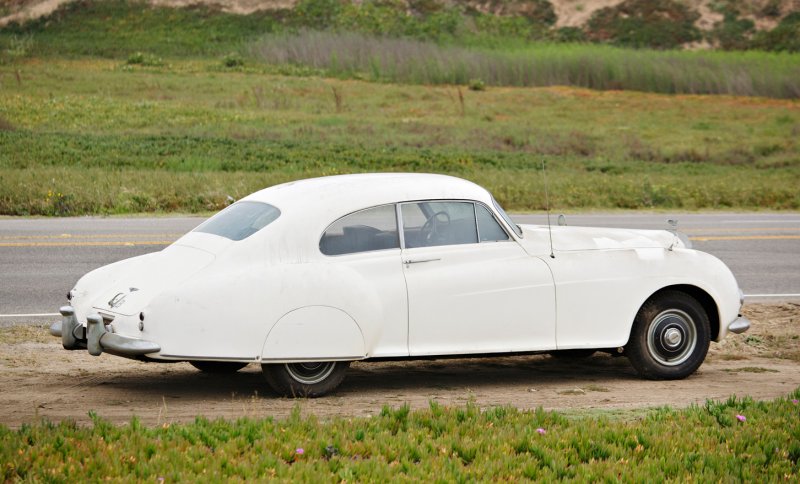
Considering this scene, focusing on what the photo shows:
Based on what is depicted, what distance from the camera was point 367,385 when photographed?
27.0ft

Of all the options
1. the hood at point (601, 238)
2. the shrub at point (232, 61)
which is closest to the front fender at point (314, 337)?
the hood at point (601, 238)

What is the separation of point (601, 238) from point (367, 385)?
2.08 m

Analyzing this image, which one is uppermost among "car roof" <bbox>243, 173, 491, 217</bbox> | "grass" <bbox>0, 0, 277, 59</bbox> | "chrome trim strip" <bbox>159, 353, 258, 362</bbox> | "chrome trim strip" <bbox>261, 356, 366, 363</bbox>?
"grass" <bbox>0, 0, 277, 59</bbox>

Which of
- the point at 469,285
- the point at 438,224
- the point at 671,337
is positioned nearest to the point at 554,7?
the point at 671,337

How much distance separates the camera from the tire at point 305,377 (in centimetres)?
746

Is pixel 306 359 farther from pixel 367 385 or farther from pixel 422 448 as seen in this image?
pixel 422 448

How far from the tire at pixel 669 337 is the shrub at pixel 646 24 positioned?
Result: 63.2 metres

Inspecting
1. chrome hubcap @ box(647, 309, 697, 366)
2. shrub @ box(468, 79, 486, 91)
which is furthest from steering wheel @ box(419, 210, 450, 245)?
shrub @ box(468, 79, 486, 91)

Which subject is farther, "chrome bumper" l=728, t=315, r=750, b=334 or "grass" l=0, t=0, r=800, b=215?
"grass" l=0, t=0, r=800, b=215

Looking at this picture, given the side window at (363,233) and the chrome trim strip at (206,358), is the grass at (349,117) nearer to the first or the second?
the side window at (363,233)

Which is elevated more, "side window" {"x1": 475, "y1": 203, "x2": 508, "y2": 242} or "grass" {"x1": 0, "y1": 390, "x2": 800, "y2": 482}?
"side window" {"x1": 475, "y1": 203, "x2": 508, "y2": 242}

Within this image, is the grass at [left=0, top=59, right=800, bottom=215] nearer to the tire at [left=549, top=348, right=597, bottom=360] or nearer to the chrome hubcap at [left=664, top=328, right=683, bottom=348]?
the tire at [left=549, top=348, right=597, bottom=360]

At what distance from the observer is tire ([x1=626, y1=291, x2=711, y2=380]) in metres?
8.27

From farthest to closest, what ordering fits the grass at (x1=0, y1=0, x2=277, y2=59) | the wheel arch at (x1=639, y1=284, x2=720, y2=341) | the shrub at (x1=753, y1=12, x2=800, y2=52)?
the shrub at (x1=753, y1=12, x2=800, y2=52)
the grass at (x1=0, y1=0, x2=277, y2=59)
the wheel arch at (x1=639, y1=284, x2=720, y2=341)
